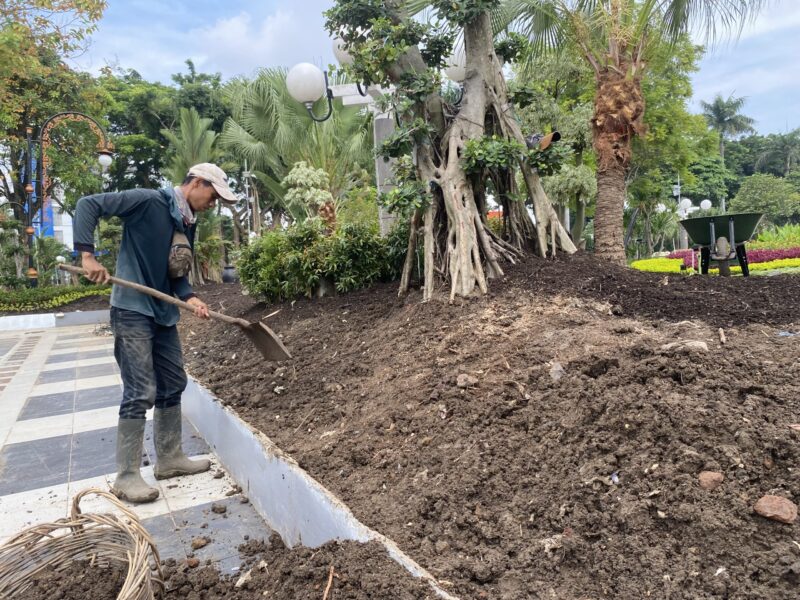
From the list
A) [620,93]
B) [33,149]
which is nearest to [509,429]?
[620,93]

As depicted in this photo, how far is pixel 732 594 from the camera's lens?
1.69m

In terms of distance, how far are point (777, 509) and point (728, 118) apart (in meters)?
70.5

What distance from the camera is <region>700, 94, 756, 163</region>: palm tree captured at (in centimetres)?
6022

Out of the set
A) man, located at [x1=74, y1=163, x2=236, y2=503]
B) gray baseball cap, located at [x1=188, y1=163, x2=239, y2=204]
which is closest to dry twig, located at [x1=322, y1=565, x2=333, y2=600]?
man, located at [x1=74, y1=163, x2=236, y2=503]

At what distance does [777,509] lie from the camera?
185 cm

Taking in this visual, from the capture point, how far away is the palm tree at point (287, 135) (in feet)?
53.0

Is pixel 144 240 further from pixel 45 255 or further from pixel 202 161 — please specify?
pixel 202 161

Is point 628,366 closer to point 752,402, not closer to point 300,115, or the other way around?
point 752,402

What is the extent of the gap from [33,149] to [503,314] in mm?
18867

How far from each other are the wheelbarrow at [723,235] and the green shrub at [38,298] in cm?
1563

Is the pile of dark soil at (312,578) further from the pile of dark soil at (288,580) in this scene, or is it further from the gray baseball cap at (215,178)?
the gray baseball cap at (215,178)

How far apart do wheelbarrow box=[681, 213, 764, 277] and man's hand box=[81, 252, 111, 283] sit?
6.19m

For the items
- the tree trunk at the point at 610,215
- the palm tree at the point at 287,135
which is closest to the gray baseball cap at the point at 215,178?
the tree trunk at the point at 610,215

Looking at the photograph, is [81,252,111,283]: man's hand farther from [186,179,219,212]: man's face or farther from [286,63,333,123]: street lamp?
[286,63,333,123]: street lamp
